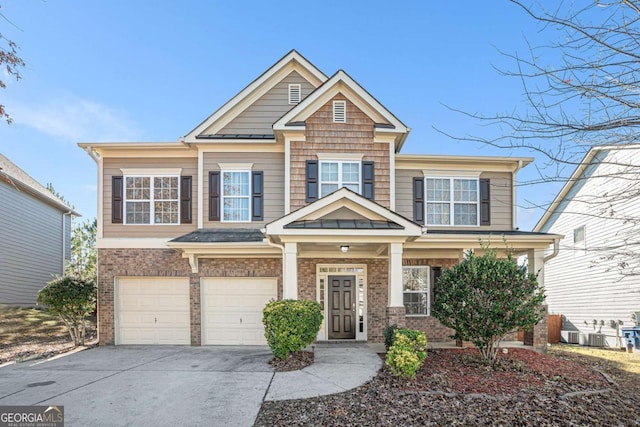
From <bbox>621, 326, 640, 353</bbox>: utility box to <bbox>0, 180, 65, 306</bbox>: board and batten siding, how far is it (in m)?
22.5

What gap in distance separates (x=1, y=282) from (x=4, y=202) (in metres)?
3.47

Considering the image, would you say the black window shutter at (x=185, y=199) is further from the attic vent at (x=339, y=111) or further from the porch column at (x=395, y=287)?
the porch column at (x=395, y=287)

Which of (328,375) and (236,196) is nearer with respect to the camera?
(328,375)

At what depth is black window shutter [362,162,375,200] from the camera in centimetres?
1154

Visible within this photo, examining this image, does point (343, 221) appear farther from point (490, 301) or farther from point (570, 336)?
point (570, 336)

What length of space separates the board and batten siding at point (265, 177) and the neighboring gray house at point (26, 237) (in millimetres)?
9278

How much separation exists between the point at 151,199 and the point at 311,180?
4941 mm

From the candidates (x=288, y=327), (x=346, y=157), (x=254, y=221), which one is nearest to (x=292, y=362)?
(x=288, y=327)

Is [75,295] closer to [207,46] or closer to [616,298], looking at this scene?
[207,46]

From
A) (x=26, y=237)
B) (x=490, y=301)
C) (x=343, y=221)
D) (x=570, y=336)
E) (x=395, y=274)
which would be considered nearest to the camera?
(x=490, y=301)

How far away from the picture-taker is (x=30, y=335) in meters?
13.7

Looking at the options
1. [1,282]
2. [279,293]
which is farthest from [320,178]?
[1,282]

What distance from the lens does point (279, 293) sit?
38.5ft

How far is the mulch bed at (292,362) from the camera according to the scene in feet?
27.1
